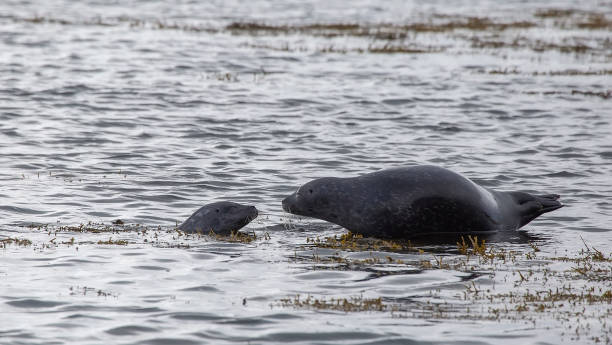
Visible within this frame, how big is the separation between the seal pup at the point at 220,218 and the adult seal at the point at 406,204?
0.72m

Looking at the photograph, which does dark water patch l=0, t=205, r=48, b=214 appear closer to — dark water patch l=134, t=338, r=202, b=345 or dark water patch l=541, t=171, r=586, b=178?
dark water patch l=134, t=338, r=202, b=345

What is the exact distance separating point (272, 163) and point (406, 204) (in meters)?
5.95

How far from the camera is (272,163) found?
61.6 ft

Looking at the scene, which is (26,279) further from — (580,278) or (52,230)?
(580,278)

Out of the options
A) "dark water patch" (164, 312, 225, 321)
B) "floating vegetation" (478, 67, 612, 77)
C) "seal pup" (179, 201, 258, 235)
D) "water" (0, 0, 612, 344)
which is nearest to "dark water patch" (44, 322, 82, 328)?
"water" (0, 0, 612, 344)

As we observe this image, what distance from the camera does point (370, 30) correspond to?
147 ft

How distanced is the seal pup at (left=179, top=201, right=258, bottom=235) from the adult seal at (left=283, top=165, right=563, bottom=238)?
0.72m

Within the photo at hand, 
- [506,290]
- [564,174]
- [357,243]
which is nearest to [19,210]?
[357,243]

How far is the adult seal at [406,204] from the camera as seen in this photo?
13.2m

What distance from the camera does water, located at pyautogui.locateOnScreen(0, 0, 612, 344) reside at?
9.31m

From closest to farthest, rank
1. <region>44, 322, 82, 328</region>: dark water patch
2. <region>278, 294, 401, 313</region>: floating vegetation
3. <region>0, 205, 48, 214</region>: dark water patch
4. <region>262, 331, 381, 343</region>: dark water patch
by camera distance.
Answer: <region>262, 331, 381, 343</region>: dark water patch → <region>44, 322, 82, 328</region>: dark water patch → <region>278, 294, 401, 313</region>: floating vegetation → <region>0, 205, 48, 214</region>: dark water patch

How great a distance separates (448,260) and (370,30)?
34029mm

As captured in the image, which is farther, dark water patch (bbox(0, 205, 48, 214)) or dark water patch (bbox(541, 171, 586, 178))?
dark water patch (bbox(541, 171, 586, 178))

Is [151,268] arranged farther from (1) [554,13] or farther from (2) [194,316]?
(1) [554,13]
